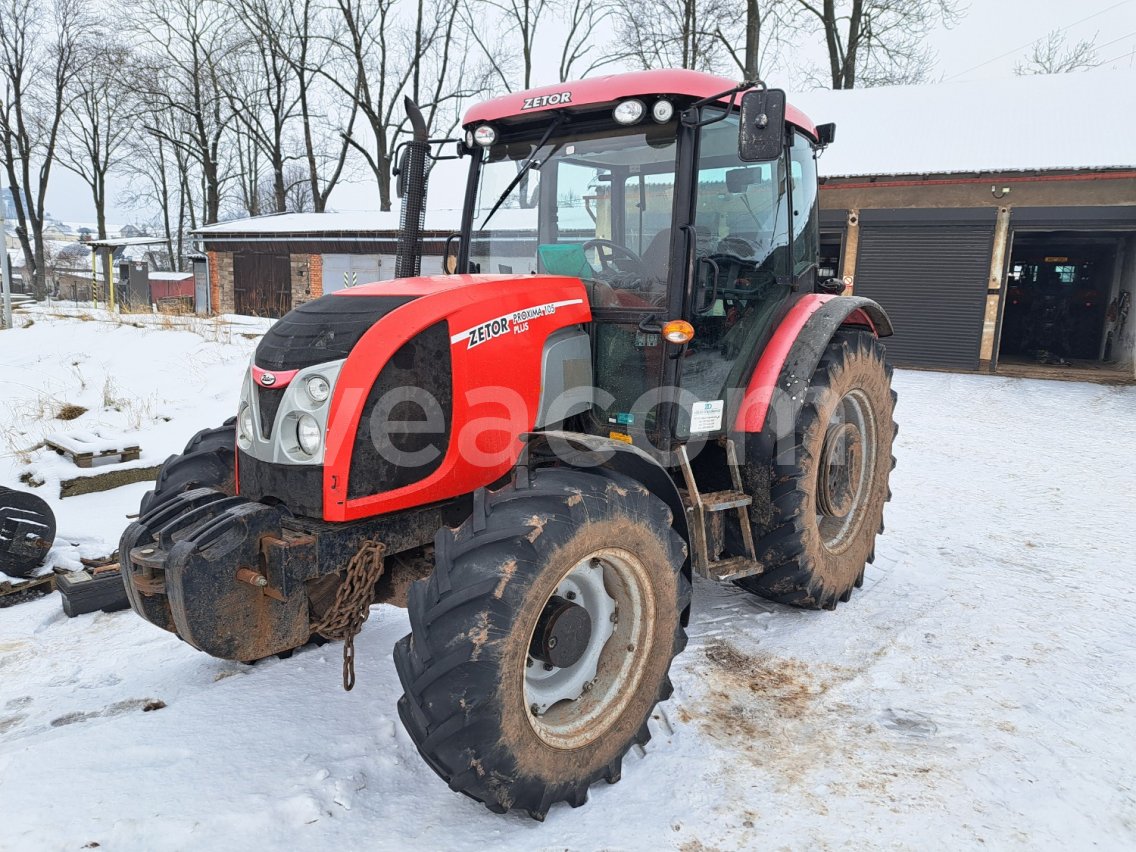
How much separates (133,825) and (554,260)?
2.46 meters

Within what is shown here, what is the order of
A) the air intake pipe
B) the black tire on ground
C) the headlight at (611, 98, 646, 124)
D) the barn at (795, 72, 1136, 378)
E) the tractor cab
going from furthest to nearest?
the barn at (795, 72, 1136, 378) → the black tire on ground → the air intake pipe → the tractor cab → the headlight at (611, 98, 646, 124)

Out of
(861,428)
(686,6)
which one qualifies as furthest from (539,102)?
(686,6)

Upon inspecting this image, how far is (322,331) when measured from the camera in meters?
2.70

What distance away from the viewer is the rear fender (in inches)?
143

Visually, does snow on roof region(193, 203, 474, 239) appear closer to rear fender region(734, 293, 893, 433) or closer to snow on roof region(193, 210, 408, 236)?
snow on roof region(193, 210, 408, 236)

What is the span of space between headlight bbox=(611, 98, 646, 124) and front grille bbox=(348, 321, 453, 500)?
1065 millimetres

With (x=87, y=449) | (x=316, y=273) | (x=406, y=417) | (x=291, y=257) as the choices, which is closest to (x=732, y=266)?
(x=406, y=417)

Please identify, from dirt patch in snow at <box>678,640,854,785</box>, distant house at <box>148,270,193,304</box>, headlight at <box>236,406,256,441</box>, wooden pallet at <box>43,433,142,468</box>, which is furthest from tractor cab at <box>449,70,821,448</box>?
distant house at <box>148,270,193,304</box>

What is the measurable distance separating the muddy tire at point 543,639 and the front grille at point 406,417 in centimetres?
33

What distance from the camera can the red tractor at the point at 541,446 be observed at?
239cm

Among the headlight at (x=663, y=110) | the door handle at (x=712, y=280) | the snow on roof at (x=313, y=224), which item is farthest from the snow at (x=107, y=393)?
the snow on roof at (x=313, y=224)

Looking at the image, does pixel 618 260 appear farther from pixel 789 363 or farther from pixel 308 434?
pixel 308 434

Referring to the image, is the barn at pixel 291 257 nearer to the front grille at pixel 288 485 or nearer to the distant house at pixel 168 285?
the distant house at pixel 168 285

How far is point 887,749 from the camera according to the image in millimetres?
2936
